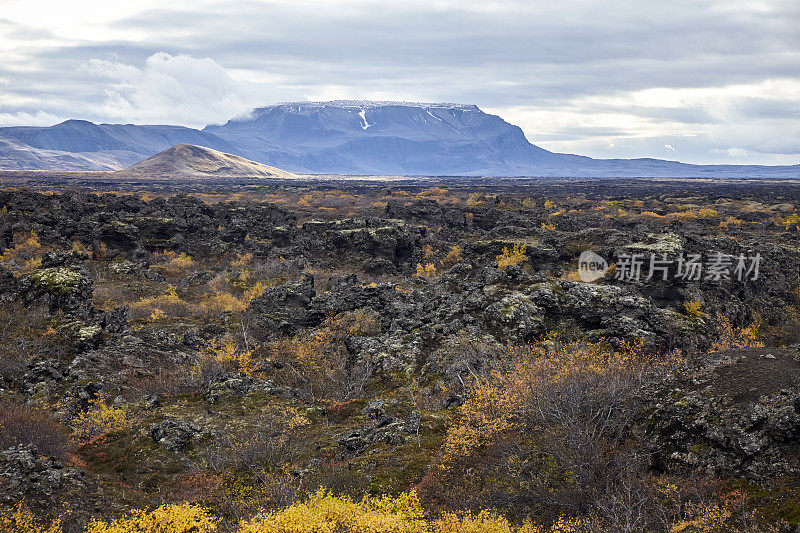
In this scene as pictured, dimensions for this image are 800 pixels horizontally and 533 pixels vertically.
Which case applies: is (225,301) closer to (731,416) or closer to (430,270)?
(430,270)

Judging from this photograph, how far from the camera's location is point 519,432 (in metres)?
24.6

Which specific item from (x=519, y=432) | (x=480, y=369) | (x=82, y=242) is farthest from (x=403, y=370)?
(x=82, y=242)

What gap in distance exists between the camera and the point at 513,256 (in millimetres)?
77750

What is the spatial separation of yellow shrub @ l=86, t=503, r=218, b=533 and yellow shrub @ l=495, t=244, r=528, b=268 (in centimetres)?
6224

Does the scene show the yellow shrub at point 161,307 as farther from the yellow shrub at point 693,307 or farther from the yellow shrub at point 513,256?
the yellow shrub at point 693,307

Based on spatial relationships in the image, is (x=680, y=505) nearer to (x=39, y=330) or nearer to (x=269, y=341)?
(x=269, y=341)

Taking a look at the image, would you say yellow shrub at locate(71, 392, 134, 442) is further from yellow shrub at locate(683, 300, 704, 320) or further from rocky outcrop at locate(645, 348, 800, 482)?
yellow shrub at locate(683, 300, 704, 320)

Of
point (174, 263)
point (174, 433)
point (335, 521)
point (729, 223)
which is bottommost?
point (174, 433)

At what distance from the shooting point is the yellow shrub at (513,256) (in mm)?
76125

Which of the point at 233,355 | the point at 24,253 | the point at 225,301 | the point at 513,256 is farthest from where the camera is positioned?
the point at 24,253

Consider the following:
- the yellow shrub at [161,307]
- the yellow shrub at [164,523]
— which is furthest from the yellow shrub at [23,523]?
the yellow shrub at [161,307]

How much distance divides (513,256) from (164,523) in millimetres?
67198

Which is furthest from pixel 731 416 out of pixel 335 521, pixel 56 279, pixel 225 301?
pixel 225 301

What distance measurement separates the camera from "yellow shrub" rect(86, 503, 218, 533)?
680 inches
